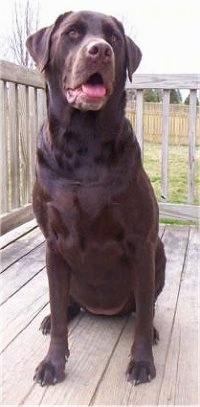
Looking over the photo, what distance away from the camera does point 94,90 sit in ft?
5.28

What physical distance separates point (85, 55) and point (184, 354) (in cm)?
116

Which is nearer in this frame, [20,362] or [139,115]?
[20,362]

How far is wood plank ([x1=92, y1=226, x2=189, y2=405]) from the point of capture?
5.39 ft

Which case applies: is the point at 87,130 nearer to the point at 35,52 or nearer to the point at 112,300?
the point at 35,52

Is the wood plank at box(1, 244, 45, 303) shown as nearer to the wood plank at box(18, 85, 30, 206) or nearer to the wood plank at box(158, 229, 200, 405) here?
the wood plank at box(18, 85, 30, 206)

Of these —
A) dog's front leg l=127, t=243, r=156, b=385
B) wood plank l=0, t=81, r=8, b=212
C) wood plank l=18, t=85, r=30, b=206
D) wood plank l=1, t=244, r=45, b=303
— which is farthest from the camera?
wood plank l=18, t=85, r=30, b=206

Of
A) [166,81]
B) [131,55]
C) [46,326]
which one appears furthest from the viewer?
[166,81]

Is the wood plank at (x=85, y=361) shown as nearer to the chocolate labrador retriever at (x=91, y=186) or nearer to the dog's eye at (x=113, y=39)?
the chocolate labrador retriever at (x=91, y=186)

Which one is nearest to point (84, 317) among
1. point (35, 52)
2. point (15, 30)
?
point (35, 52)

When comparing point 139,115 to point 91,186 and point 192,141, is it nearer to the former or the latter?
point 192,141

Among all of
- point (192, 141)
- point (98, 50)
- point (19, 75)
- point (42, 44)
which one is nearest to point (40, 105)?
point (19, 75)

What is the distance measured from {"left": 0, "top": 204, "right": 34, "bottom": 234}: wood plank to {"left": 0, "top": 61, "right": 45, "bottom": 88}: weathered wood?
35.4 inches

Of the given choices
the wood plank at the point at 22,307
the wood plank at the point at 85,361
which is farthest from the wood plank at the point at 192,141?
the wood plank at the point at 85,361

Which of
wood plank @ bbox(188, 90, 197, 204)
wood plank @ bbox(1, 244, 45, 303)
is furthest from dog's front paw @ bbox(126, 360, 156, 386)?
wood plank @ bbox(188, 90, 197, 204)
